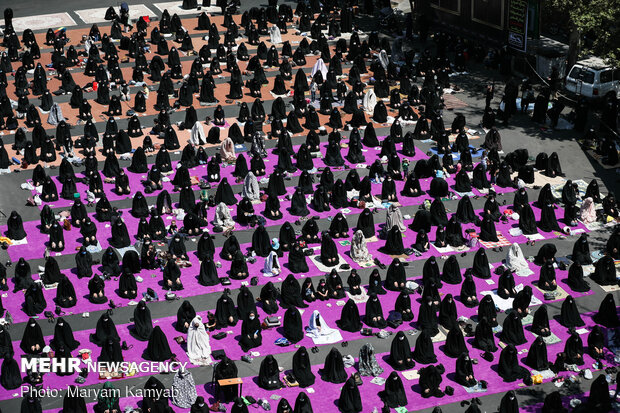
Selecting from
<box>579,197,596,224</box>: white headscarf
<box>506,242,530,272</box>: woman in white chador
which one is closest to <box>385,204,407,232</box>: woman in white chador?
<box>506,242,530,272</box>: woman in white chador

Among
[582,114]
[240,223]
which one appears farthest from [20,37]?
[582,114]

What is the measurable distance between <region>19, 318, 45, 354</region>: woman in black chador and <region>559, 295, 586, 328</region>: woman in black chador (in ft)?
44.0

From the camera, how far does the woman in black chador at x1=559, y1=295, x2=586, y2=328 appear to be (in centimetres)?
2958

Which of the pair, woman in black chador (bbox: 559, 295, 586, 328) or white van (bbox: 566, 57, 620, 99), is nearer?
woman in black chador (bbox: 559, 295, 586, 328)

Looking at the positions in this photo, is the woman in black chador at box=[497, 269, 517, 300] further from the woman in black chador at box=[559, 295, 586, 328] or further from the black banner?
the black banner

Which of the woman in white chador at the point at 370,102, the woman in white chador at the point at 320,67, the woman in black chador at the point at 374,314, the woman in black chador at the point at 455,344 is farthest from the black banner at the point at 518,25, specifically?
the woman in black chador at the point at 455,344

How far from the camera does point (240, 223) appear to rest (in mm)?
34906

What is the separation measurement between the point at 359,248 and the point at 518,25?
567 inches

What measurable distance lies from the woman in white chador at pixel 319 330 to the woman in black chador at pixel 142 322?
13.4 ft

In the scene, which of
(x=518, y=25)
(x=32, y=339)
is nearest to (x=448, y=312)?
(x=32, y=339)

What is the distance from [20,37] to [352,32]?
49.3ft

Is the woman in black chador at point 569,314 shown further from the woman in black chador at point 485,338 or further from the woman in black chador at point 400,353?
the woman in black chador at point 400,353

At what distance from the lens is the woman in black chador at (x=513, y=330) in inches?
1134

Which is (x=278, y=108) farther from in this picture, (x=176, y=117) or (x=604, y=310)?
(x=604, y=310)
